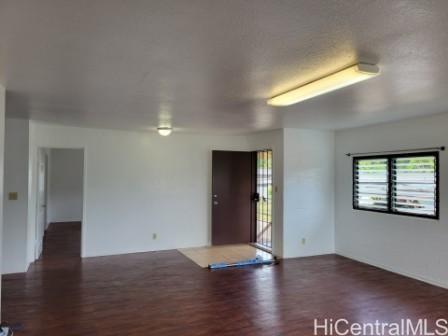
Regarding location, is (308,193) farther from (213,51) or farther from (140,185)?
(213,51)

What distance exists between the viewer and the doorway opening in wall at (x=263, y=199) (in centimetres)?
704

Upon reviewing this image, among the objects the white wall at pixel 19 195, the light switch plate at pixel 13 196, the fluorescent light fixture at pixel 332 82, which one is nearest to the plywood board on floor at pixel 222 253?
the white wall at pixel 19 195

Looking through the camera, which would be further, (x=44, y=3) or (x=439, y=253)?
(x=439, y=253)

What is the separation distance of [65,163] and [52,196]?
1.05 m

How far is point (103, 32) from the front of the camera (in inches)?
73.5

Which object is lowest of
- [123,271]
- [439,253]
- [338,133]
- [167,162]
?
[123,271]

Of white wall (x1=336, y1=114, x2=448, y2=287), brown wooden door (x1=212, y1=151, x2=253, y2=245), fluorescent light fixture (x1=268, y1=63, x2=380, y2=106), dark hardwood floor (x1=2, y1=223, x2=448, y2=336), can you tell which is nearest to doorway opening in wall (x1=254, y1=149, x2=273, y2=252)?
brown wooden door (x1=212, y1=151, x2=253, y2=245)

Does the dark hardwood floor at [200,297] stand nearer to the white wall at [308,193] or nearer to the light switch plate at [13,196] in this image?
the white wall at [308,193]

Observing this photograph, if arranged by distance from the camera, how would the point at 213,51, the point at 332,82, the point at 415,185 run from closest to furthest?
the point at 213,51 < the point at 332,82 < the point at 415,185

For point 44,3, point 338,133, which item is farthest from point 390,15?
point 338,133

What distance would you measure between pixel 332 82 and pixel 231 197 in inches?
183

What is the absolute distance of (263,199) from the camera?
7.13m

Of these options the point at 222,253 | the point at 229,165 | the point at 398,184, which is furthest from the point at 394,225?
the point at 229,165

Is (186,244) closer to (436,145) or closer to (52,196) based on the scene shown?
(436,145)
